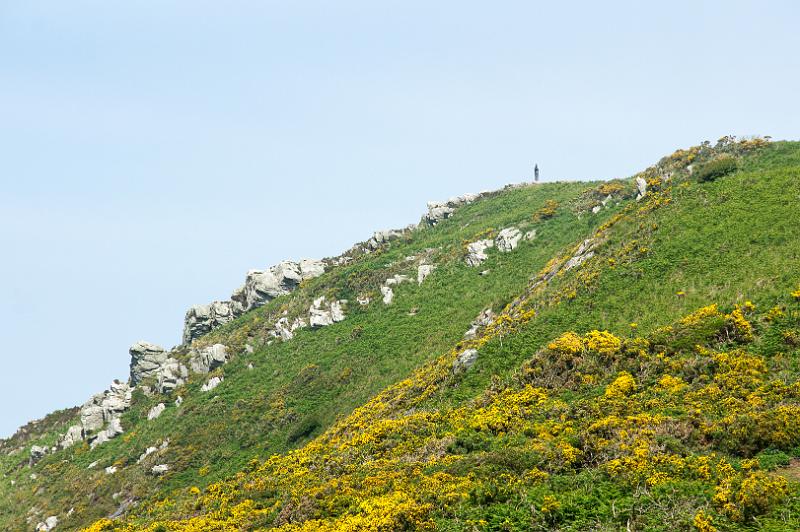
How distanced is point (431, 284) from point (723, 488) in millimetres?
45072

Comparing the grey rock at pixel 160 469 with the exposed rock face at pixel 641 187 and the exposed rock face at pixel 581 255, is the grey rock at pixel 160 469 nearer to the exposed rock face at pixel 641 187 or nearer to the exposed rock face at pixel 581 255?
the exposed rock face at pixel 581 255

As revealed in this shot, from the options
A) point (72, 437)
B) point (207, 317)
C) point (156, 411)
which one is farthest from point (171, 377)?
point (207, 317)

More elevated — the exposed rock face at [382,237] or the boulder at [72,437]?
the exposed rock face at [382,237]

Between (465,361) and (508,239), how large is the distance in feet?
104

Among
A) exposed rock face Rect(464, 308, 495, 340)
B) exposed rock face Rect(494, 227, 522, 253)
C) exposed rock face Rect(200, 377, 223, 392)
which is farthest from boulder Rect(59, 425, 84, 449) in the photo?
exposed rock face Rect(494, 227, 522, 253)

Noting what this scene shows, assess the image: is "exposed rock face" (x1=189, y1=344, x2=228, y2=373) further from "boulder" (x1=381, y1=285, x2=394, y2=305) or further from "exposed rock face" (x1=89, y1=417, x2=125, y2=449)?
"boulder" (x1=381, y1=285, x2=394, y2=305)

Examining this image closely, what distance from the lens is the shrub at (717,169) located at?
44781 mm

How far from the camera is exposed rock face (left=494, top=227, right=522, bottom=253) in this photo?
207 ft

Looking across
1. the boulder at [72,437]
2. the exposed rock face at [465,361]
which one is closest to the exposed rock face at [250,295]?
the boulder at [72,437]

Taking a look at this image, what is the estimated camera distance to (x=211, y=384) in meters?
57.4

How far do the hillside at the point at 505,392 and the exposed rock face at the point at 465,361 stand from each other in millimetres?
210

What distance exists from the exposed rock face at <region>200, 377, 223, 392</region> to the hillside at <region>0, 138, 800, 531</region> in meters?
0.22

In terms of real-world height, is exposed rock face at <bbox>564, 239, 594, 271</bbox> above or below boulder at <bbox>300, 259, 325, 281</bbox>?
below

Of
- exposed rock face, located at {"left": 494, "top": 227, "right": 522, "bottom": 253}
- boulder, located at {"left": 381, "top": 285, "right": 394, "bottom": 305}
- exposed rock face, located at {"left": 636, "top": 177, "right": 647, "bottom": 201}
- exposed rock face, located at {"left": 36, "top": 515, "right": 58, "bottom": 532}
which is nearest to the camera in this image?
exposed rock face, located at {"left": 36, "top": 515, "right": 58, "bottom": 532}
